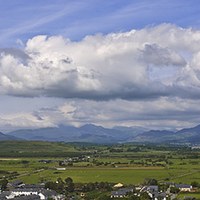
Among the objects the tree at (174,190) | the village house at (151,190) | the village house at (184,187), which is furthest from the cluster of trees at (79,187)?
the village house at (184,187)

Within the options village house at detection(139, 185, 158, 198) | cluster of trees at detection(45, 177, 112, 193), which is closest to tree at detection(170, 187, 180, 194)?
village house at detection(139, 185, 158, 198)

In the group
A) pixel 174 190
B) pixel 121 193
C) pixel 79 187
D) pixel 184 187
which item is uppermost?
pixel 79 187

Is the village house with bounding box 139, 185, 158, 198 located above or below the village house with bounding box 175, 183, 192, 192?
above

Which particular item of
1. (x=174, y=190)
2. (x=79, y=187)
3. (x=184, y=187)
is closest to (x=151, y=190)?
(x=174, y=190)

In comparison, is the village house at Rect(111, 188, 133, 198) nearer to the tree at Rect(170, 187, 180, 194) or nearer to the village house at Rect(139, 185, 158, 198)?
the village house at Rect(139, 185, 158, 198)

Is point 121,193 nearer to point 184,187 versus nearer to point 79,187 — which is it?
point 79,187

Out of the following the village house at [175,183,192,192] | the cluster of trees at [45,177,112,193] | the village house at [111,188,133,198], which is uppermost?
the cluster of trees at [45,177,112,193]

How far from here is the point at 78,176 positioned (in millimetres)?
140875

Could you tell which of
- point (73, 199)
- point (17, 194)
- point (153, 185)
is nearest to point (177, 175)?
point (153, 185)

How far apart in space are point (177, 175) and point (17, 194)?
7145 centimetres

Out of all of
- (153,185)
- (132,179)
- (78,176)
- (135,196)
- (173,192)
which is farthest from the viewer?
(78,176)

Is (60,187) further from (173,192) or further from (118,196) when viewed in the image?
(173,192)

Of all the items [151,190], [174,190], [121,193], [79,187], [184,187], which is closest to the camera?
[121,193]

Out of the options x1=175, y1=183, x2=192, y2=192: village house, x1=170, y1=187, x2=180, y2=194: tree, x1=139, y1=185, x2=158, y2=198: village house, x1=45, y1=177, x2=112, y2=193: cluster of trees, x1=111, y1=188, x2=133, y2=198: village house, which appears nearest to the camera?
x1=139, y1=185, x2=158, y2=198: village house
